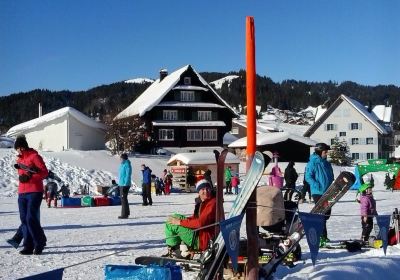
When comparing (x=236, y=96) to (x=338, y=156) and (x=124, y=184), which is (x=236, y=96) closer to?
(x=338, y=156)

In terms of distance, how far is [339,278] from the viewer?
6332 mm

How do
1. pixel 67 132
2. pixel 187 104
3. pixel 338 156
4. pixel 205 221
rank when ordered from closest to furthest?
1. pixel 205 221
2. pixel 67 132
3. pixel 187 104
4. pixel 338 156

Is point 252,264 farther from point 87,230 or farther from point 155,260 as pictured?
point 87,230

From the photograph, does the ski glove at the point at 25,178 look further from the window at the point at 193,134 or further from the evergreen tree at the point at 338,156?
the evergreen tree at the point at 338,156

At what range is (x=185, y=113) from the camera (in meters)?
57.6

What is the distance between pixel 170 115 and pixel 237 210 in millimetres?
51942

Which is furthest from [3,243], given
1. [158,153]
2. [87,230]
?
[158,153]

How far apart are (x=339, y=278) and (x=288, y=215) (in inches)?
65.3

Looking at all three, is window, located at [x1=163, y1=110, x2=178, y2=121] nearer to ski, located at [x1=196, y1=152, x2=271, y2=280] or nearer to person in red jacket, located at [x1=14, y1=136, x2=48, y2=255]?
person in red jacket, located at [x1=14, y1=136, x2=48, y2=255]

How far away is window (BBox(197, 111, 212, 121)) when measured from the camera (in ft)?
190

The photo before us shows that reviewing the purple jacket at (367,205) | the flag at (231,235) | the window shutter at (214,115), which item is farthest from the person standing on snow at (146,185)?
Result: the window shutter at (214,115)

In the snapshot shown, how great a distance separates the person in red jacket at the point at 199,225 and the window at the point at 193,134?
165ft

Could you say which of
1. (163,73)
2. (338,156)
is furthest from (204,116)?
(338,156)

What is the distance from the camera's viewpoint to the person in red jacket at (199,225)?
6921 millimetres
